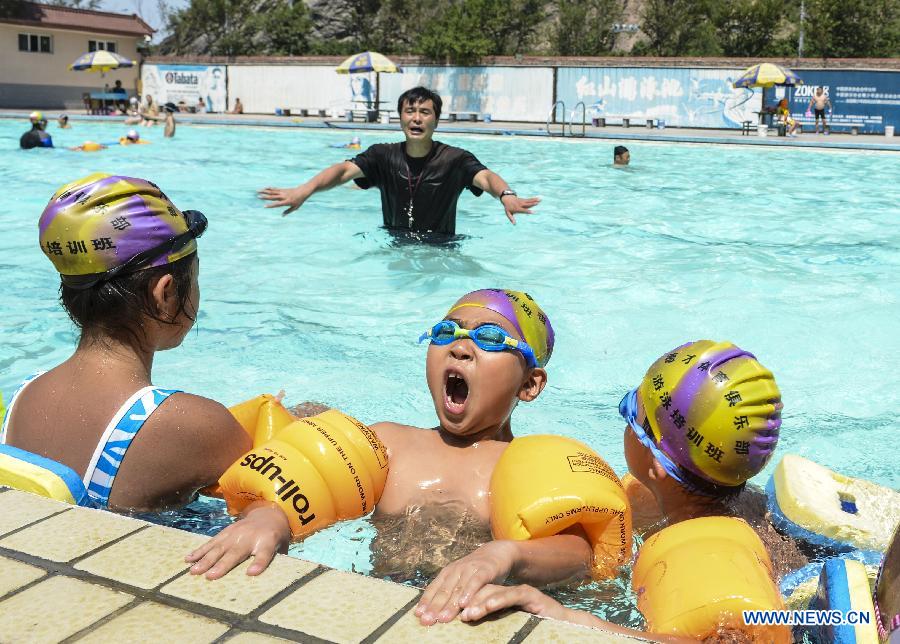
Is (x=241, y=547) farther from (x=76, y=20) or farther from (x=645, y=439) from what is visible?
(x=76, y=20)

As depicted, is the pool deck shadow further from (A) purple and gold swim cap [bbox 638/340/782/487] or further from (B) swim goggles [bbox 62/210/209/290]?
(B) swim goggles [bbox 62/210/209/290]

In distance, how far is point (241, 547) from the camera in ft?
6.55

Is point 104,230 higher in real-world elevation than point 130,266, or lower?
higher

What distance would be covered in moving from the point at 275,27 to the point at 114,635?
5377cm

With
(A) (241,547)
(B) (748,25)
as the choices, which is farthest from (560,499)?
(B) (748,25)

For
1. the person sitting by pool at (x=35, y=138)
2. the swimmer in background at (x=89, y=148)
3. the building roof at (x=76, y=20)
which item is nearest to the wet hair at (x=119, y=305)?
the person sitting by pool at (x=35, y=138)

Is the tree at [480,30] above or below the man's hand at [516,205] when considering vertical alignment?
above

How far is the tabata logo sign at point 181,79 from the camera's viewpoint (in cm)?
4150

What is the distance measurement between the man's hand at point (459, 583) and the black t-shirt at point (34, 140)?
18836mm

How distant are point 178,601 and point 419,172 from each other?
670cm

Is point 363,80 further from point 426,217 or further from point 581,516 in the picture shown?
point 581,516

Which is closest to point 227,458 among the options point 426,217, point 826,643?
point 826,643

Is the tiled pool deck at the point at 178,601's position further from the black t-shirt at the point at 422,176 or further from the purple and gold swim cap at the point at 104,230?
the black t-shirt at the point at 422,176

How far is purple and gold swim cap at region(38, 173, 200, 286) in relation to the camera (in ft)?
8.76
